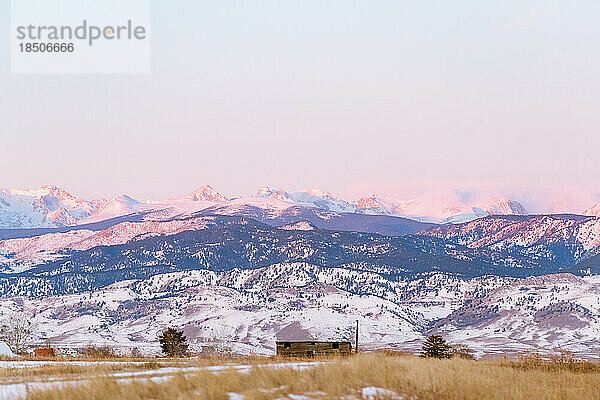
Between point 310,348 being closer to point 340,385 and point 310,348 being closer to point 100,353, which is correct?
point 100,353

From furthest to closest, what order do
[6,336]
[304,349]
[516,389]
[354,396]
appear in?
[6,336], [304,349], [516,389], [354,396]

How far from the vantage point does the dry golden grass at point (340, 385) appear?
66.1 feet

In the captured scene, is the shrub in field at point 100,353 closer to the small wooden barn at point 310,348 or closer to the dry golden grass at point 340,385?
the small wooden barn at point 310,348

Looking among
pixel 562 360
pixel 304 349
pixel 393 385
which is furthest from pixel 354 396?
pixel 304 349

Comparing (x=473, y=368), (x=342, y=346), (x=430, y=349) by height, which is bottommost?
(x=430, y=349)

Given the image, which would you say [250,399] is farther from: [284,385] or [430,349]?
[430,349]

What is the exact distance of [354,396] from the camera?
21.1m

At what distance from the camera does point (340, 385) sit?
21703 mm

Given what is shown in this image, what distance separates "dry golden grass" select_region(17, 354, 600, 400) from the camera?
20.1 metres

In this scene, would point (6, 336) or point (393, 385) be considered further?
point (6, 336)

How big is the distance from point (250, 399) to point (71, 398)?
4544mm

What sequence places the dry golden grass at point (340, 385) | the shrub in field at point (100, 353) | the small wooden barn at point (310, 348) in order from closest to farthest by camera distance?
the dry golden grass at point (340, 385) → the small wooden barn at point (310, 348) → the shrub in field at point (100, 353)

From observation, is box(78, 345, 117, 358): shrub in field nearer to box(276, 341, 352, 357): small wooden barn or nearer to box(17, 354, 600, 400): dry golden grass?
box(276, 341, 352, 357): small wooden barn

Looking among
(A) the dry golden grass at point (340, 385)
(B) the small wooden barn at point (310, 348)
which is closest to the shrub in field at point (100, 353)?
(B) the small wooden barn at point (310, 348)
